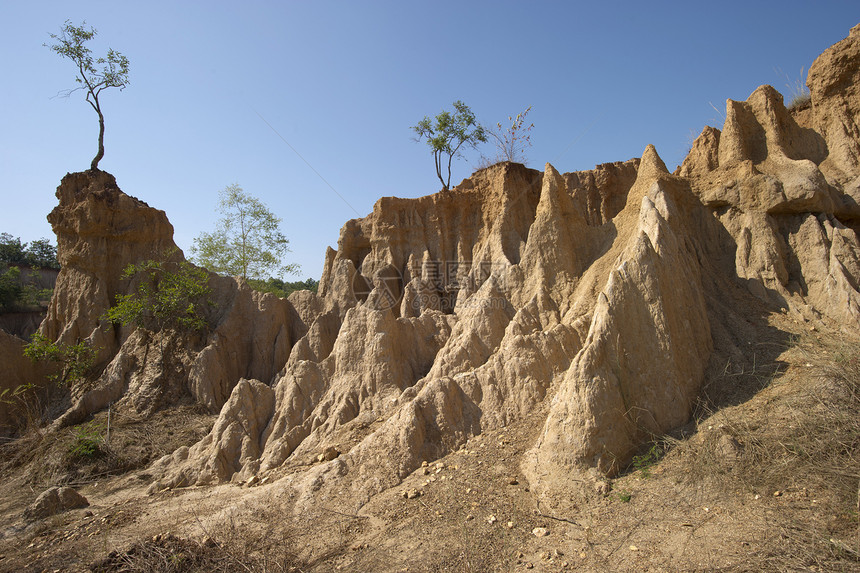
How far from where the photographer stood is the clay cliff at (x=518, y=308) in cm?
706

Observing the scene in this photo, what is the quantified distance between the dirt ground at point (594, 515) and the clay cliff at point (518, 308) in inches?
16.2

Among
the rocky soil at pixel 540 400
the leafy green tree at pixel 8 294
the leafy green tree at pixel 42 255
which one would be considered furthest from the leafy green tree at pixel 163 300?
the leafy green tree at pixel 42 255

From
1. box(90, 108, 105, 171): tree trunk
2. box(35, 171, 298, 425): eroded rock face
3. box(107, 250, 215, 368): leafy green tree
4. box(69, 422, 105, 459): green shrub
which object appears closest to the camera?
box(69, 422, 105, 459): green shrub

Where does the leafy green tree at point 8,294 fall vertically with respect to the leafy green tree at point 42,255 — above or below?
below

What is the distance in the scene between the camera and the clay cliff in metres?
7.06

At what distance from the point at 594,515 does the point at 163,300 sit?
13944 millimetres

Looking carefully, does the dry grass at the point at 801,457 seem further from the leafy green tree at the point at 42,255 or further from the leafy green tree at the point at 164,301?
the leafy green tree at the point at 42,255

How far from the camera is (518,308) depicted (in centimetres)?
1124

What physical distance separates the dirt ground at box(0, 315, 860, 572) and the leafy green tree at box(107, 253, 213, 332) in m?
7.80

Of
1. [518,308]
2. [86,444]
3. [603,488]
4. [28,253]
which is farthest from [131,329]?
[28,253]

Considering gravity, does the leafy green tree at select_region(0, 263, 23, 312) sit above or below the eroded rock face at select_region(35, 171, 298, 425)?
above

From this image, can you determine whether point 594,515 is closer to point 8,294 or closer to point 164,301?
point 164,301

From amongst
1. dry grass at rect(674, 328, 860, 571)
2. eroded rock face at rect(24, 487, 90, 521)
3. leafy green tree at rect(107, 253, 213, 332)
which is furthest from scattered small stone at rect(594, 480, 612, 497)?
leafy green tree at rect(107, 253, 213, 332)

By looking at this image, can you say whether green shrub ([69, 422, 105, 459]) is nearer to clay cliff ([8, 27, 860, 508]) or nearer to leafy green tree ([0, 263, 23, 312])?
clay cliff ([8, 27, 860, 508])
